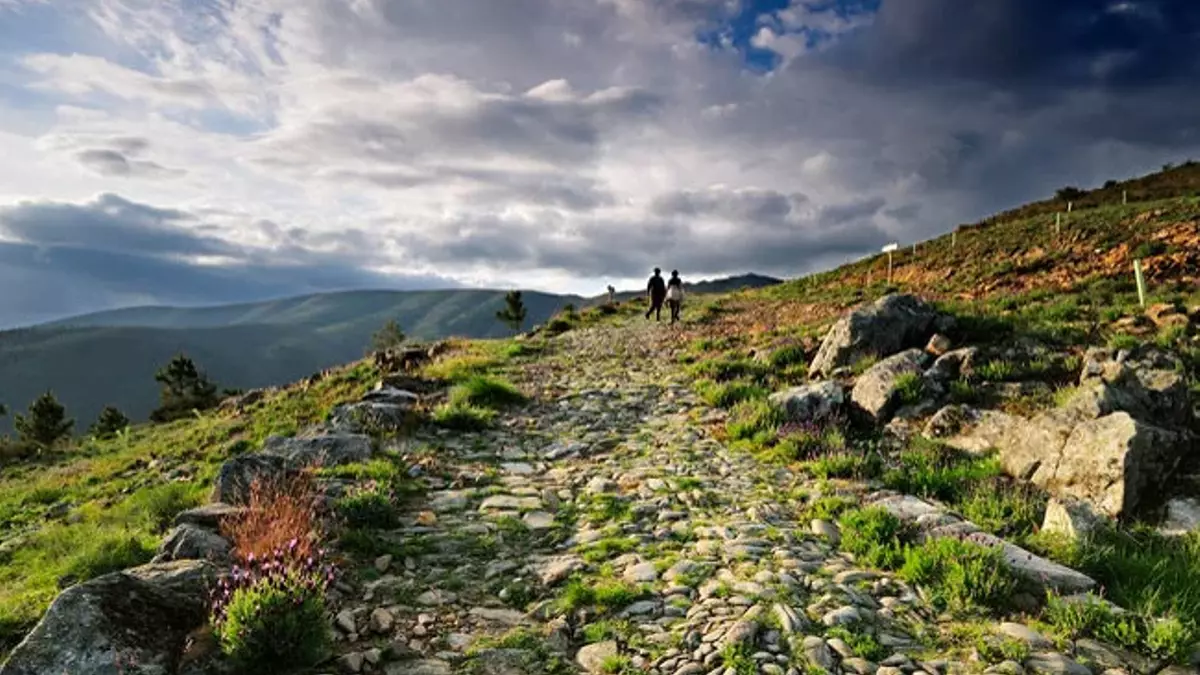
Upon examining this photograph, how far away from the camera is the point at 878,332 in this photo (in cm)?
1570

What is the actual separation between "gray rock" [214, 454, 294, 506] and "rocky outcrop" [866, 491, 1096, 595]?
7.33 metres

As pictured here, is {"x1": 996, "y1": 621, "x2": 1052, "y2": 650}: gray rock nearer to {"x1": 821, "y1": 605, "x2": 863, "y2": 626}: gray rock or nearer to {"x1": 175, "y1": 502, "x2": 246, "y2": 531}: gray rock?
{"x1": 821, "y1": 605, "x2": 863, "y2": 626}: gray rock

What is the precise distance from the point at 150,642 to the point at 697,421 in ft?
32.9

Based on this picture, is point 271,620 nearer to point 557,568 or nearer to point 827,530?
point 557,568

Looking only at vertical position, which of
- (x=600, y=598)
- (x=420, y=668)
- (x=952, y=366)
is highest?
(x=952, y=366)

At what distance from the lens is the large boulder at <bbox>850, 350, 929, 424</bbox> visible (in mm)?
11883

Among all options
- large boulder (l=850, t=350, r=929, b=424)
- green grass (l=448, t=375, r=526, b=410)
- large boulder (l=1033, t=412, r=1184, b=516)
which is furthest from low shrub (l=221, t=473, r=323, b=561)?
large boulder (l=850, t=350, r=929, b=424)

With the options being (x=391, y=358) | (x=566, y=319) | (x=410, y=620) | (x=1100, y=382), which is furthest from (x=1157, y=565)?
(x=566, y=319)

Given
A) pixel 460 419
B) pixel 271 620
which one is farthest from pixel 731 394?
pixel 271 620

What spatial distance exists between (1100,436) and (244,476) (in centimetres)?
1038

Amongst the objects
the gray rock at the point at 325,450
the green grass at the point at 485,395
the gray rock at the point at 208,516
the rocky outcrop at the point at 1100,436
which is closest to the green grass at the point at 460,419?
the green grass at the point at 485,395

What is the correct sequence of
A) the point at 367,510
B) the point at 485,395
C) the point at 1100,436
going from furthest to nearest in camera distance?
1. the point at 485,395
2. the point at 367,510
3. the point at 1100,436

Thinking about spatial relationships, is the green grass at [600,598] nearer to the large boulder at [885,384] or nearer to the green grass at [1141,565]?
the green grass at [1141,565]

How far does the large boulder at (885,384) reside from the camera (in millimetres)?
11883
